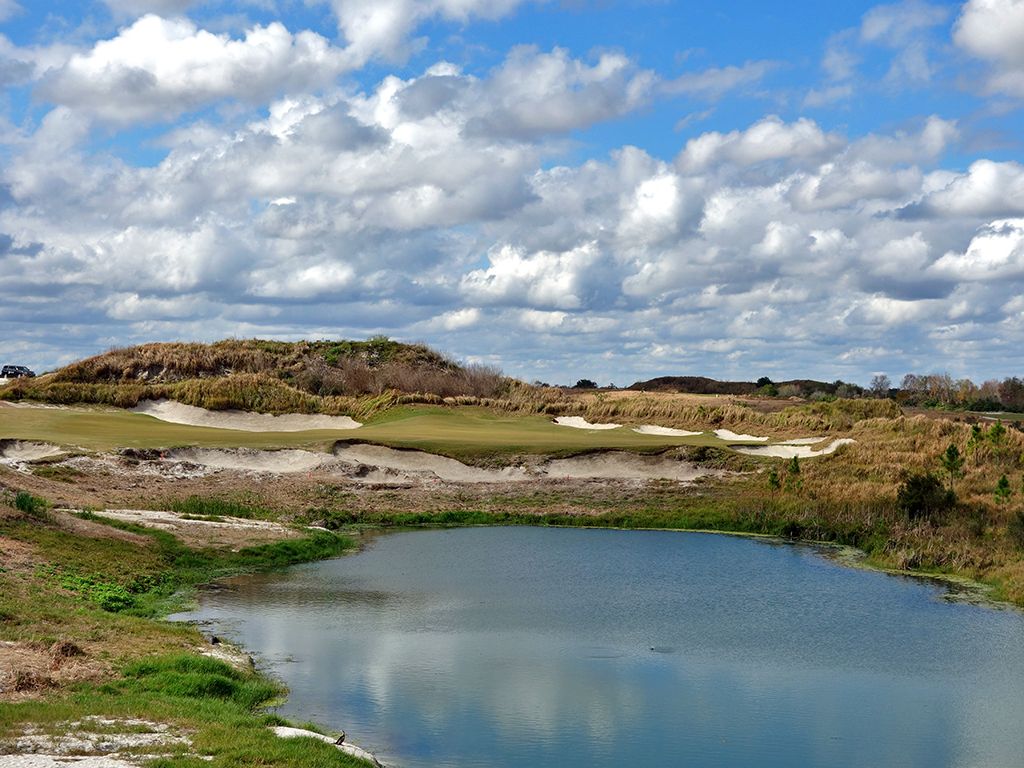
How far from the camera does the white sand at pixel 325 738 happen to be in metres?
12.9

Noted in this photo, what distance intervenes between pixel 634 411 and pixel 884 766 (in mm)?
42247

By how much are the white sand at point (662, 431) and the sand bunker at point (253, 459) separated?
1630cm

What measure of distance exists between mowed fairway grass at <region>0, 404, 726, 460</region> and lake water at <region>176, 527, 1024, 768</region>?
46.4 ft

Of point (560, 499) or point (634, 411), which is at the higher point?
Result: point (634, 411)

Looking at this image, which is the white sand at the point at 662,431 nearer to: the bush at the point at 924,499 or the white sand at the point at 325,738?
the bush at the point at 924,499

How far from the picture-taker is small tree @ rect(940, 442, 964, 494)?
34.8 metres

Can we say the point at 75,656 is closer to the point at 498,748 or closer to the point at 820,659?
the point at 498,748

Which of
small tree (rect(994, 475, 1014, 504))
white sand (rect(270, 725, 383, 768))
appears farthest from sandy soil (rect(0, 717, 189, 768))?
small tree (rect(994, 475, 1014, 504))

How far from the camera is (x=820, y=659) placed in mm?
19484

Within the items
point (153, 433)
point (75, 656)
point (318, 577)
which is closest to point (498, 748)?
point (75, 656)

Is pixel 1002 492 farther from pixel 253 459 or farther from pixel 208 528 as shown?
pixel 253 459

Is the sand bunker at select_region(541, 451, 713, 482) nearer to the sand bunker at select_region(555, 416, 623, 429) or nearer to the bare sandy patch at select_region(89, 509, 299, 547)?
the sand bunker at select_region(555, 416, 623, 429)

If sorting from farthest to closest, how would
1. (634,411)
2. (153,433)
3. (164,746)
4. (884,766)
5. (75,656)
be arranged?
(634,411) < (153,433) < (75,656) < (884,766) < (164,746)

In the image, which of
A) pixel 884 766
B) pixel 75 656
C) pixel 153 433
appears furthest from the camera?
pixel 153 433
